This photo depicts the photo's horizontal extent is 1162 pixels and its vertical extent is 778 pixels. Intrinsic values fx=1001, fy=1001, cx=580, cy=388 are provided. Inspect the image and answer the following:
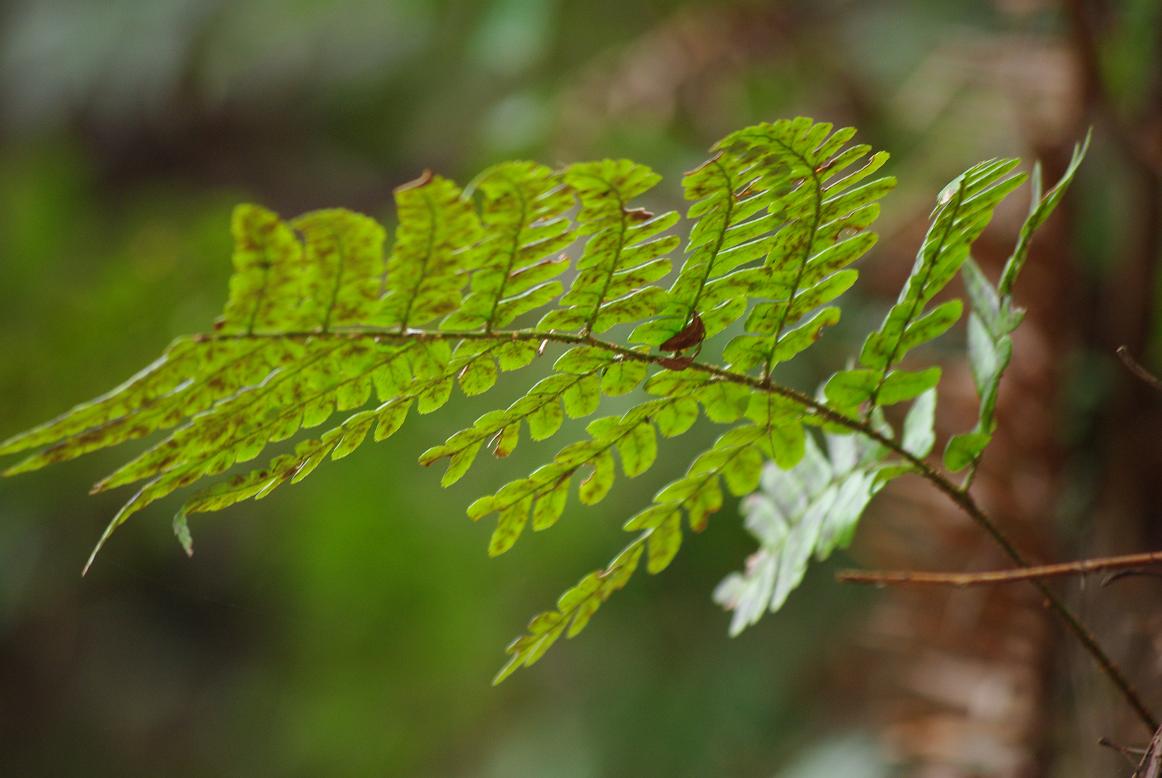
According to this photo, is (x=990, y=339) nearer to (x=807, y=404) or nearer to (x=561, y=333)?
(x=807, y=404)

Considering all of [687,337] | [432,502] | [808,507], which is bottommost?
[432,502]

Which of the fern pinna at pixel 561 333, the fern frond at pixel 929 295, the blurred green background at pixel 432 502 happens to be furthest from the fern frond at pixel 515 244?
the blurred green background at pixel 432 502

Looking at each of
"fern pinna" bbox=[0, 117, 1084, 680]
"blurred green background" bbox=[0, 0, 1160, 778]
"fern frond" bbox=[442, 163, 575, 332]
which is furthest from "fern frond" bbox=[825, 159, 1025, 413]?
"blurred green background" bbox=[0, 0, 1160, 778]

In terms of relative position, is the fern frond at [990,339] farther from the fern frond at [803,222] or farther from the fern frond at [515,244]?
the fern frond at [515,244]

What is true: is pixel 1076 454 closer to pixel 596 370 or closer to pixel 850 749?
pixel 850 749

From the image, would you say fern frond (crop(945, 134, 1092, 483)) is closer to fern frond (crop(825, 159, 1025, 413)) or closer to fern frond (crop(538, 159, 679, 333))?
fern frond (crop(825, 159, 1025, 413))

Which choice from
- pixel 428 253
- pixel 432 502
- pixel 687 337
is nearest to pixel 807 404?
pixel 687 337
